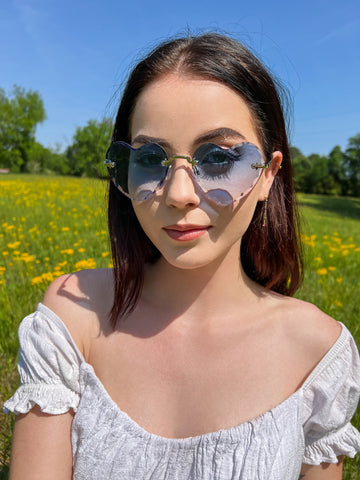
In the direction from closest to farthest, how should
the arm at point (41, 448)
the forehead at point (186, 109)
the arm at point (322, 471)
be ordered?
the forehead at point (186, 109), the arm at point (41, 448), the arm at point (322, 471)

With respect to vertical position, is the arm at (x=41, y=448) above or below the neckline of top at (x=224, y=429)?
below

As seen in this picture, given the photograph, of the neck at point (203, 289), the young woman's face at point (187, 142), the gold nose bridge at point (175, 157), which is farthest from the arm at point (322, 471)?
the gold nose bridge at point (175, 157)

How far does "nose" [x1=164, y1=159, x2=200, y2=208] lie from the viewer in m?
1.16

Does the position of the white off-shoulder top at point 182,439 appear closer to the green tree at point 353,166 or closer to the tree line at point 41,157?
the green tree at point 353,166

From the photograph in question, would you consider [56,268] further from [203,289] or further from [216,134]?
[216,134]

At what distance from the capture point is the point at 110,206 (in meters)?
1.57

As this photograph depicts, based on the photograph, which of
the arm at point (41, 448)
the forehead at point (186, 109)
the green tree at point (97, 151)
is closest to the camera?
the forehead at point (186, 109)

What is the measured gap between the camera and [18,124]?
58.1 metres

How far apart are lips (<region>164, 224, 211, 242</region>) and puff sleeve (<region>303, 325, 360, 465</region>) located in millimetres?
568

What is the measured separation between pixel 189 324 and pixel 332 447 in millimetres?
597

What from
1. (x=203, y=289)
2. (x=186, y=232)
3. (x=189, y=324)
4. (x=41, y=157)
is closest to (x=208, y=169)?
(x=186, y=232)

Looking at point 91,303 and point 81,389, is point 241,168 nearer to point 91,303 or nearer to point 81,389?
point 91,303

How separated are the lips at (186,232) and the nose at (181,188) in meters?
0.06

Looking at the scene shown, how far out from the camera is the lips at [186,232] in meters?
1.19
